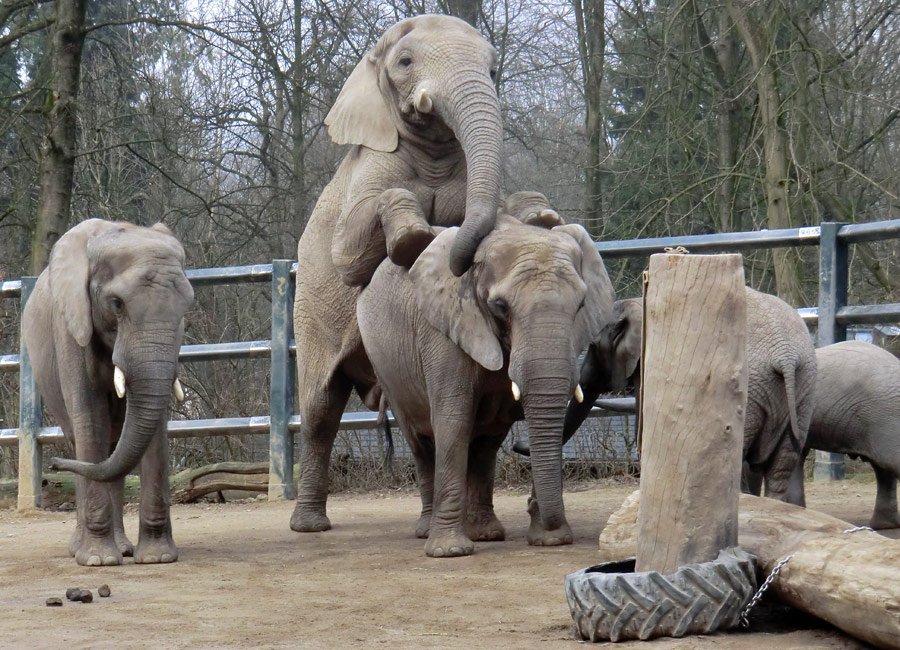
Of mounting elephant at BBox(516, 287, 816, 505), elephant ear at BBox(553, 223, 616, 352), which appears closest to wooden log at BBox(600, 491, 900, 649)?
mounting elephant at BBox(516, 287, 816, 505)

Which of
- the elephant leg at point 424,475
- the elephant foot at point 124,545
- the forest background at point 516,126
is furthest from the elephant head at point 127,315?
the forest background at point 516,126

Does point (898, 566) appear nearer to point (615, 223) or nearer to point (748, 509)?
point (748, 509)

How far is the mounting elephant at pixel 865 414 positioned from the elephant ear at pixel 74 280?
12.0 feet

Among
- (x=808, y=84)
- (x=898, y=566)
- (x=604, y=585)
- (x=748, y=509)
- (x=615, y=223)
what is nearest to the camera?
(x=898, y=566)

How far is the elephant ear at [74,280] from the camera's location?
651 centimetres

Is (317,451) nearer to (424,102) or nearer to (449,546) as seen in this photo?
→ (449,546)

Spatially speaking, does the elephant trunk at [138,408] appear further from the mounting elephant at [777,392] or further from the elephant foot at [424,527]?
the mounting elephant at [777,392]

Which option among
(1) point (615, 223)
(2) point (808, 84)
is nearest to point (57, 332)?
(2) point (808, 84)

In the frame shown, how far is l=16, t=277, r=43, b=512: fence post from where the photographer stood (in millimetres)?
10250

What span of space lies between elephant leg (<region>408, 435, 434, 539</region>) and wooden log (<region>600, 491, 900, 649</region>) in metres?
2.77

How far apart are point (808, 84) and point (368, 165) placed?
749 centimetres

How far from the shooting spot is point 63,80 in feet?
46.4

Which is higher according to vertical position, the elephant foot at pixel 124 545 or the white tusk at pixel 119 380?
the white tusk at pixel 119 380

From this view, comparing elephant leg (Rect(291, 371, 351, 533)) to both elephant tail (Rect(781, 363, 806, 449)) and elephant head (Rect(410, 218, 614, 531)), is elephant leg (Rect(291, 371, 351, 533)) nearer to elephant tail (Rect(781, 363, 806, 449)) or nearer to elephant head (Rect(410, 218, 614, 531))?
elephant head (Rect(410, 218, 614, 531))
